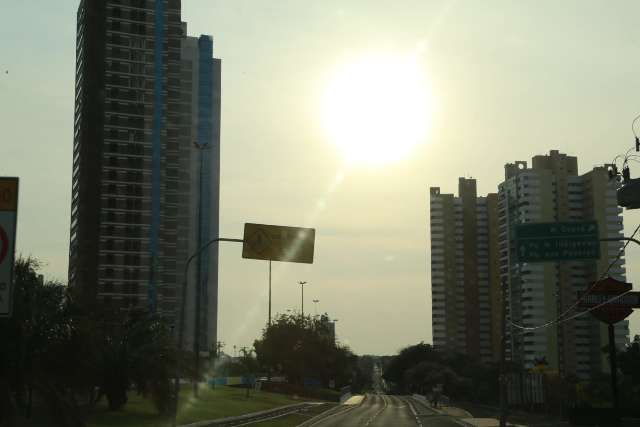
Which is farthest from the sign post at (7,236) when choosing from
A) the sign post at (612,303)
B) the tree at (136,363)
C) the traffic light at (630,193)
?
the sign post at (612,303)

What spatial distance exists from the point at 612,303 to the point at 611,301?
16 centimetres

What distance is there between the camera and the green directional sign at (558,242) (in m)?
34.1

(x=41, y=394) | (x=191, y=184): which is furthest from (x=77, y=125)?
(x=41, y=394)

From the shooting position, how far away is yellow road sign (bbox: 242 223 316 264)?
30516mm

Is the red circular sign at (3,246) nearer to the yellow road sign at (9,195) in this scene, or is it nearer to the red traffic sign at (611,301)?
the yellow road sign at (9,195)

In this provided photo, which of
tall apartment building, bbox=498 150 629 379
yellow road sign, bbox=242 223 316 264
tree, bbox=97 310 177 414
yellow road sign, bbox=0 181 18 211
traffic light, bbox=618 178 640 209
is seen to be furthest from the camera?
tall apartment building, bbox=498 150 629 379

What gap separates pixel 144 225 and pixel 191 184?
151ft

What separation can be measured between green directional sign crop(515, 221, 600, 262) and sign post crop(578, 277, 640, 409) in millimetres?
14642

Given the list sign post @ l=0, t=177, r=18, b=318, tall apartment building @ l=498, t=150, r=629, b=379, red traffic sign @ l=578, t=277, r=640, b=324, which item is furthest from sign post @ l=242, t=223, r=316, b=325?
tall apartment building @ l=498, t=150, r=629, b=379

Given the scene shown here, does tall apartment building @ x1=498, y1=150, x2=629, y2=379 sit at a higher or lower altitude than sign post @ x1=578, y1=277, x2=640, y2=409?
higher

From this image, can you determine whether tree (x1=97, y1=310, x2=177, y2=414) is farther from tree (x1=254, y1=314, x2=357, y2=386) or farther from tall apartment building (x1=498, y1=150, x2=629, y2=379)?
tall apartment building (x1=498, y1=150, x2=629, y2=379)

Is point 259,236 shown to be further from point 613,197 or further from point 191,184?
point 191,184

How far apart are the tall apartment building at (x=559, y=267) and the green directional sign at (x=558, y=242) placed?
13050 cm

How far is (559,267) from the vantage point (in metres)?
172
